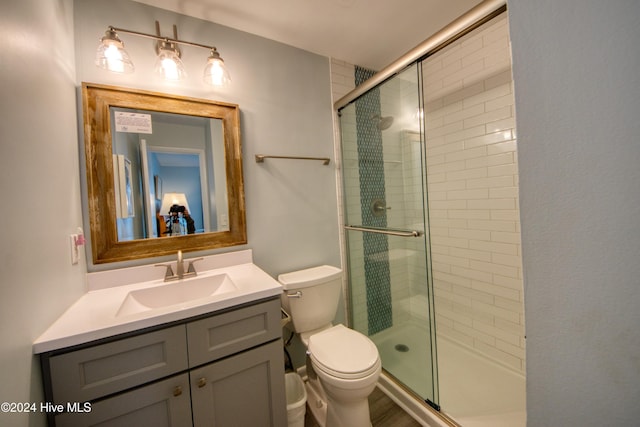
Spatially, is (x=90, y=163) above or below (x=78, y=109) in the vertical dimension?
below

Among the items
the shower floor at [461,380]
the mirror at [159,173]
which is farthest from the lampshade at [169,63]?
the shower floor at [461,380]

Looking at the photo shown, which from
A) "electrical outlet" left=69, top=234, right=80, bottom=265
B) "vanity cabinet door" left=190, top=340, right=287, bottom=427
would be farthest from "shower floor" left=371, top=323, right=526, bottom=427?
"electrical outlet" left=69, top=234, right=80, bottom=265

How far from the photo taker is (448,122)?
1.95 meters

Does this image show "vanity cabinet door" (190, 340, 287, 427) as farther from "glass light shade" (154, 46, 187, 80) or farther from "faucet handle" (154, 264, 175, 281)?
"glass light shade" (154, 46, 187, 80)

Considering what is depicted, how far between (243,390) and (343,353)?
0.51 m

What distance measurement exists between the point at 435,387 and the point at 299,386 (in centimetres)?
80

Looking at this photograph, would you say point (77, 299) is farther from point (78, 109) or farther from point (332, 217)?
point (332, 217)

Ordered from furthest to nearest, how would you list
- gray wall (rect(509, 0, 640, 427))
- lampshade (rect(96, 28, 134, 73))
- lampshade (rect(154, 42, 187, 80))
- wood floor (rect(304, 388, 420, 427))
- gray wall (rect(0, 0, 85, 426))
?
wood floor (rect(304, 388, 420, 427)) → lampshade (rect(154, 42, 187, 80)) → lampshade (rect(96, 28, 134, 73)) → gray wall (rect(0, 0, 85, 426)) → gray wall (rect(509, 0, 640, 427))

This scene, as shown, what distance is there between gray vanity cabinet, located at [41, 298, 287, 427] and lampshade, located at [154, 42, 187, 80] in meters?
1.26

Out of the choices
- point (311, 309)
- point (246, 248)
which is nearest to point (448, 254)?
point (311, 309)

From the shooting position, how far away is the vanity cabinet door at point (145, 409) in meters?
0.79

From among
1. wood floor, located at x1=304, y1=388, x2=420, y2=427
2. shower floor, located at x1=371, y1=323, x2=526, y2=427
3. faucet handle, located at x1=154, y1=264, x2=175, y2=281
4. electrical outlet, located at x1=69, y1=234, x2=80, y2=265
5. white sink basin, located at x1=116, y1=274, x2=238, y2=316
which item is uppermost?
electrical outlet, located at x1=69, y1=234, x2=80, y2=265

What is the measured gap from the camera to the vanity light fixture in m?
1.14

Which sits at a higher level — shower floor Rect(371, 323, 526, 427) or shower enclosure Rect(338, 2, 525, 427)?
shower enclosure Rect(338, 2, 525, 427)
